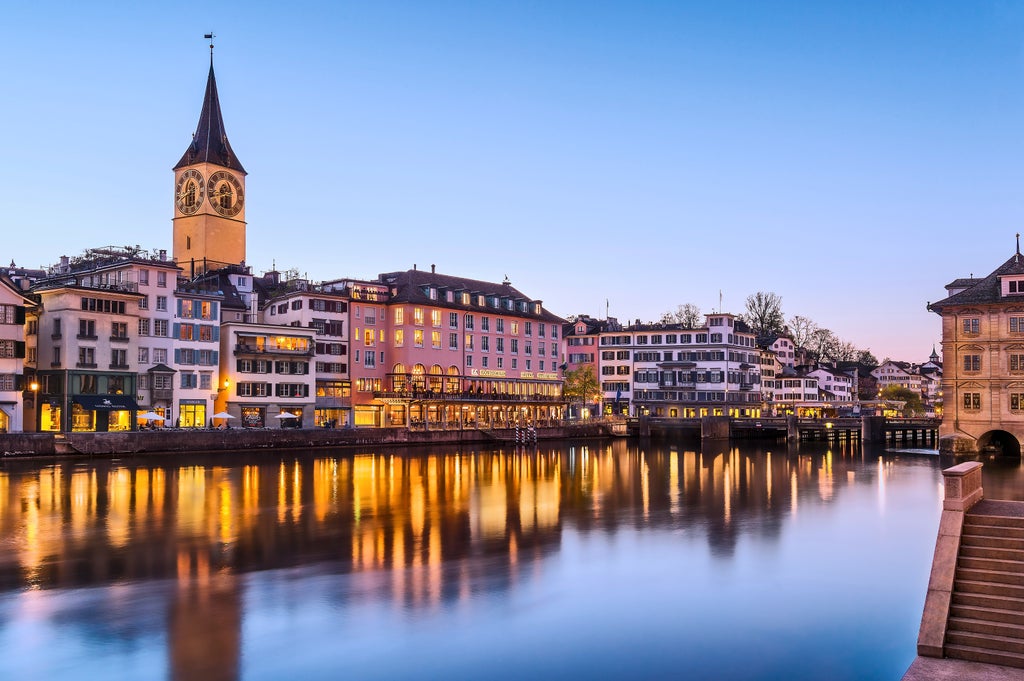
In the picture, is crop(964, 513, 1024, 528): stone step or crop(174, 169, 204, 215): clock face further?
crop(174, 169, 204, 215): clock face

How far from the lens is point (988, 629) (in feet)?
51.0

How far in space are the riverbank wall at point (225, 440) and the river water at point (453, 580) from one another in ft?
49.3

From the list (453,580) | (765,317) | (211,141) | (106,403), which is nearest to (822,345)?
(765,317)

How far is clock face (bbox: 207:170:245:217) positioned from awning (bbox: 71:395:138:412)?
159ft

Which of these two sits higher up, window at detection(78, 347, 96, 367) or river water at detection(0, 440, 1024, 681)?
window at detection(78, 347, 96, 367)

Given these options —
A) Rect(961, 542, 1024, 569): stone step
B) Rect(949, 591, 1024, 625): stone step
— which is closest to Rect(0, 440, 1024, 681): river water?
Rect(949, 591, 1024, 625): stone step

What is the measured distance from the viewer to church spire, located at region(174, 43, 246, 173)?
12050 centimetres

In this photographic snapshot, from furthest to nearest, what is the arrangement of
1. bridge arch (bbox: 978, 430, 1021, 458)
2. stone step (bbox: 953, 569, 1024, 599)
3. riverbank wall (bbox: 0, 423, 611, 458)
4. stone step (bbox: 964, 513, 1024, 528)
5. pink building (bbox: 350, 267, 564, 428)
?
pink building (bbox: 350, 267, 564, 428) → bridge arch (bbox: 978, 430, 1021, 458) → riverbank wall (bbox: 0, 423, 611, 458) → stone step (bbox: 964, 513, 1024, 528) → stone step (bbox: 953, 569, 1024, 599)

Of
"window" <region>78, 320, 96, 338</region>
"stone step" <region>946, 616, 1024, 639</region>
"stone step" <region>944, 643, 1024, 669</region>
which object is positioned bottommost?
"stone step" <region>944, 643, 1024, 669</region>

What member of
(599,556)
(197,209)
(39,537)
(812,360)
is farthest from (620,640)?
(812,360)

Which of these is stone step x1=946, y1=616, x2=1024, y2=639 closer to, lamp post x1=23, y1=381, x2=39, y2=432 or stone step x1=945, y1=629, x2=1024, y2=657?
stone step x1=945, y1=629, x2=1024, y2=657

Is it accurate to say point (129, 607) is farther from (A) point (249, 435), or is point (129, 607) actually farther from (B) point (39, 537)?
(A) point (249, 435)

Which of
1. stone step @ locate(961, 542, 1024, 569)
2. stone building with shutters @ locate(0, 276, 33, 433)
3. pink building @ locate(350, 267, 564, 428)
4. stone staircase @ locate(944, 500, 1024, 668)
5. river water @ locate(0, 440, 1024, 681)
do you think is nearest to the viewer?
stone staircase @ locate(944, 500, 1024, 668)

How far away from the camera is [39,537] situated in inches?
1249
